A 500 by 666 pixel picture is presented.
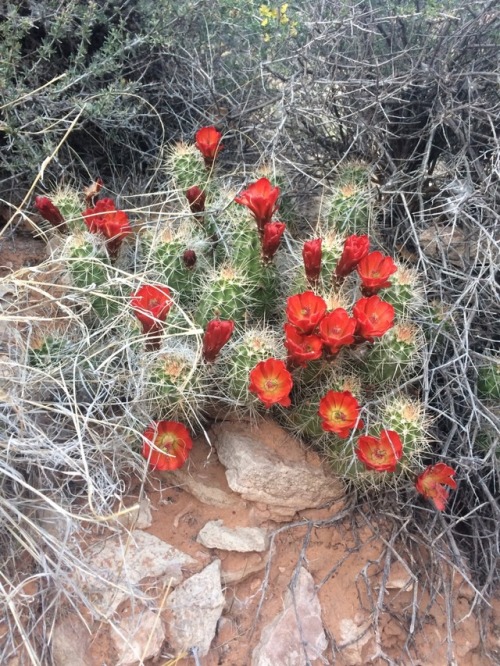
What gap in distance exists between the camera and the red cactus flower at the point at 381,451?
5.30 ft

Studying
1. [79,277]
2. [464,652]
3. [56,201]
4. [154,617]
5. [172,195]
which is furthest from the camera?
[172,195]

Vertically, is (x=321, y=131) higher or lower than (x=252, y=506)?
higher

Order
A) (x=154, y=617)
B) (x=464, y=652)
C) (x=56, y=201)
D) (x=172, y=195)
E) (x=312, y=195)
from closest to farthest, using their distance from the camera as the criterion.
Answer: (x=154, y=617) < (x=464, y=652) < (x=56, y=201) < (x=172, y=195) < (x=312, y=195)

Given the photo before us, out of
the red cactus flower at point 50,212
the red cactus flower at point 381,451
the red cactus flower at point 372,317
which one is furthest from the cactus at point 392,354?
the red cactus flower at point 50,212

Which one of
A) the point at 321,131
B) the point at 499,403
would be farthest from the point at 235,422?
the point at 321,131

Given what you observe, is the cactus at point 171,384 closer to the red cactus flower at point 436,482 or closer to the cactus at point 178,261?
the cactus at point 178,261

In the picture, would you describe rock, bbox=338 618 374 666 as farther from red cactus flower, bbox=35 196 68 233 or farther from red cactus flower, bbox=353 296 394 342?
red cactus flower, bbox=35 196 68 233

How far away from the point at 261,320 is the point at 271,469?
17.9 inches

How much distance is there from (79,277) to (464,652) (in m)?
1.47

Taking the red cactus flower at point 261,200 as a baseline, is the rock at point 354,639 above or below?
below

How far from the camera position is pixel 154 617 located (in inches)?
62.5

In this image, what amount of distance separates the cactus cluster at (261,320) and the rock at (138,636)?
36 cm

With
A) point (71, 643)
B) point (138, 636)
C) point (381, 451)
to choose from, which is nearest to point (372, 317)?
point (381, 451)

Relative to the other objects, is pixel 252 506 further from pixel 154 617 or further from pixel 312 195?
pixel 312 195
